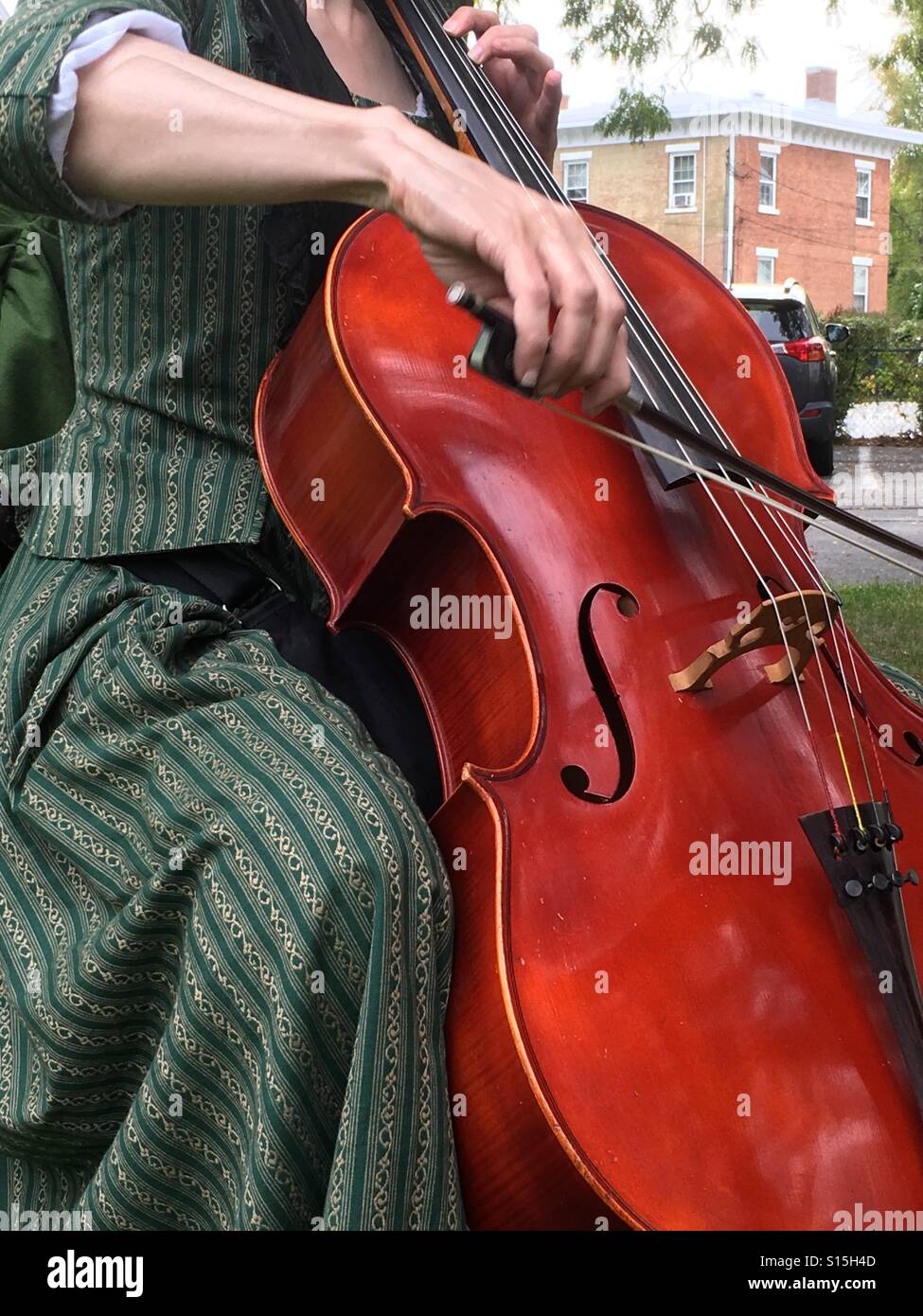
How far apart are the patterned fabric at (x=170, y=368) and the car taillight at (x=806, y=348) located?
32.7 ft

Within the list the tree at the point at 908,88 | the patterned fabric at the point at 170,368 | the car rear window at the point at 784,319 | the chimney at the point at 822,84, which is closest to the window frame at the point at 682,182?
the tree at the point at 908,88

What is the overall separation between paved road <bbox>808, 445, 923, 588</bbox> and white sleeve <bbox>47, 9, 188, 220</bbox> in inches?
30.3

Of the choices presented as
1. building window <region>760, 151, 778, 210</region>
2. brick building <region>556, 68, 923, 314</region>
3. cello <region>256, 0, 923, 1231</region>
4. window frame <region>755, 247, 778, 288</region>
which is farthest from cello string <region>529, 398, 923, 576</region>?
window frame <region>755, 247, 778, 288</region>

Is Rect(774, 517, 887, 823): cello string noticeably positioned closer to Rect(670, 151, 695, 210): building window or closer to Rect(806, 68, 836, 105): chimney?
Rect(670, 151, 695, 210): building window

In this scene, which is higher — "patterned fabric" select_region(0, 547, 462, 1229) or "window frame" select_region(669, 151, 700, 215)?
"window frame" select_region(669, 151, 700, 215)

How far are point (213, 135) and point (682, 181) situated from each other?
69.8ft

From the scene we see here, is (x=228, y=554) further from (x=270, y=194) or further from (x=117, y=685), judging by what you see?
(x=270, y=194)

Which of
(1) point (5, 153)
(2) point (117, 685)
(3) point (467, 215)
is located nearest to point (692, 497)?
(3) point (467, 215)

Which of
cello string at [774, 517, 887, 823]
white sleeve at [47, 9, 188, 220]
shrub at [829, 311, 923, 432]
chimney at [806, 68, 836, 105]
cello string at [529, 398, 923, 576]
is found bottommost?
A: cello string at [774, 517, 887, 823]

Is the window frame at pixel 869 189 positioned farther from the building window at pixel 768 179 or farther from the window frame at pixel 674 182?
the window frame at pixel 674 182

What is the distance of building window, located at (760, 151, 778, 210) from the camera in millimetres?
24000

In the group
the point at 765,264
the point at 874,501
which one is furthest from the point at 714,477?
the point at 765,264

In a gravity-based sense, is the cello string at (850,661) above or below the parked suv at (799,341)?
below

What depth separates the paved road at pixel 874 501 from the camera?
642cm
